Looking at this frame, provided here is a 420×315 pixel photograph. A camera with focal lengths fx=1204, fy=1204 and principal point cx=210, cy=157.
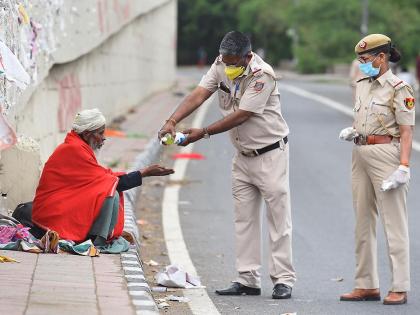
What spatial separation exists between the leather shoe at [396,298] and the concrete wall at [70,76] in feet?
11.1

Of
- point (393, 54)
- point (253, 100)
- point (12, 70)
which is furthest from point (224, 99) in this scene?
point (12, 70)

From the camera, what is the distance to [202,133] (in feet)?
28.3

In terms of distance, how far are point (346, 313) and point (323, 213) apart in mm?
5731

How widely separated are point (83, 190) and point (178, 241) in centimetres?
261

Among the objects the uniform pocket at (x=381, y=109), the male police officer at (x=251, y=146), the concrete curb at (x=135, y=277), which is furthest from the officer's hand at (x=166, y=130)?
the uniform pocket at (x=381, y=109)

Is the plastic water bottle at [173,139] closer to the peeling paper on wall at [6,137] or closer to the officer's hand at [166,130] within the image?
the officer's hand at [166,130]

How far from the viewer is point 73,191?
357 inches

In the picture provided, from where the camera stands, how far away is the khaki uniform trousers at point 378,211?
28.3 feet

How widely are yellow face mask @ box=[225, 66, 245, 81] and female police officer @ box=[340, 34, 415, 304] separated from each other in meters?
0.85

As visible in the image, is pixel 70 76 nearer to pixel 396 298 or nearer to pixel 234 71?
pixel 234 71

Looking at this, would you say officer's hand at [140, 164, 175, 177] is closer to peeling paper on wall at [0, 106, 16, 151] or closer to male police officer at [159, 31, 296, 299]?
male police officer at [159, 31, 296, 299]

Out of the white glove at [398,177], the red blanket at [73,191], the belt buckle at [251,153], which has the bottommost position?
the red blanket at [73,191]

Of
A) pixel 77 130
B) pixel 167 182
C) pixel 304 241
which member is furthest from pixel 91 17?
pixel 77 130

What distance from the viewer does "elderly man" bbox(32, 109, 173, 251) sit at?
895 centimetres
